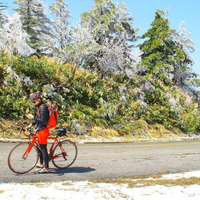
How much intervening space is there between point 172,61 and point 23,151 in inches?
1027

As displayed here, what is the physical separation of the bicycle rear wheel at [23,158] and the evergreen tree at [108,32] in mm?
14450

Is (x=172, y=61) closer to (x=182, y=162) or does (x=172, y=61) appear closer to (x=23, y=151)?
(x=182, y=162)

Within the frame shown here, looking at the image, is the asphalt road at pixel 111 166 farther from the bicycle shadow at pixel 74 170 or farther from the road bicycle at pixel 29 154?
the road bicycle at pixel 29 154

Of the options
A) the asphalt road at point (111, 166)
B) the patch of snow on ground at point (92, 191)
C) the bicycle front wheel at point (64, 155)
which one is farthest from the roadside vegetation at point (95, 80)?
the patch of snow on ground at point (92, 191)

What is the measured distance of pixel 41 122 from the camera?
6.18 meters

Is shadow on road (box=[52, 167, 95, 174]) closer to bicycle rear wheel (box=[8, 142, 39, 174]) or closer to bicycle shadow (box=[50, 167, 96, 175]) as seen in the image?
bicycle shadow (box=[50, 167, 96, 175])

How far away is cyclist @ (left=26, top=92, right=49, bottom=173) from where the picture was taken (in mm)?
6207

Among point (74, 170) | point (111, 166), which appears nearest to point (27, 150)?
point (74, 170)

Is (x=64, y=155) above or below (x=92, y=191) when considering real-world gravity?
above

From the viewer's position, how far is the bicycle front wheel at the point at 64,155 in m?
6.89

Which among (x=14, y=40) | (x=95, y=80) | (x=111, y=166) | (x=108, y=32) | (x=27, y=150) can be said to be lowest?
(x=111, y=166)

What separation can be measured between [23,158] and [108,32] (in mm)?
18326

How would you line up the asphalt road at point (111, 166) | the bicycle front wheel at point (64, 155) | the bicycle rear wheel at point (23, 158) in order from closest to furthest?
the asphalt road at point (111, 166), the bicycle rear wheel at point (23, 158), the bicycle front wheel at point (64, 155)

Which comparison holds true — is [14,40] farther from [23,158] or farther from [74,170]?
[74,170]
